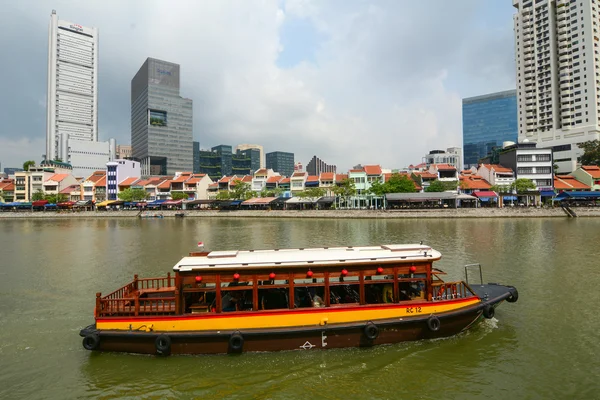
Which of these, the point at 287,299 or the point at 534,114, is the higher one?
the point at 534,114

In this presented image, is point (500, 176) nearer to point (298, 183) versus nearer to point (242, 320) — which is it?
point (298, 183)

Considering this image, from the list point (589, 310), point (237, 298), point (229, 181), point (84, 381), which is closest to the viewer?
point (84, 381)

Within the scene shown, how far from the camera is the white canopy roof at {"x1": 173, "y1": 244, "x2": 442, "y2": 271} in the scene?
25.2 feet

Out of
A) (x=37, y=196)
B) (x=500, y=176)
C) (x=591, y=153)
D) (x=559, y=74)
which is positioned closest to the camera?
(x=500, y=176)

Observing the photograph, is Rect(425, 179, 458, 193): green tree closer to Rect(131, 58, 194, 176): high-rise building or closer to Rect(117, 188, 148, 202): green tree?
Rect(117, 188, 148, 202): green tree

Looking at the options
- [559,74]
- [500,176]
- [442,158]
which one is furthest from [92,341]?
[442,158]

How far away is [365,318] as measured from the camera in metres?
8.00

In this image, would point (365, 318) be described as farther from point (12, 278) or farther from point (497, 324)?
point (12, 278)

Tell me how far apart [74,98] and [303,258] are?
151 m

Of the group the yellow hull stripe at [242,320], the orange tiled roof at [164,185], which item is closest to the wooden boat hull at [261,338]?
the yellow hull stripe at [242,320]

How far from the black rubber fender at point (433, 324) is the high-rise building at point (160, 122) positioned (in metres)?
123

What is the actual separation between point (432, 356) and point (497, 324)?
2968 mm

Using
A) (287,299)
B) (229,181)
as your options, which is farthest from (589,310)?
(229,181)

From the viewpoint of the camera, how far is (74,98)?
125500 millimetres
